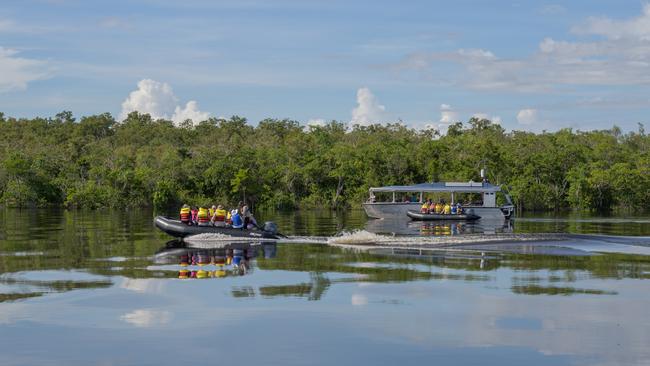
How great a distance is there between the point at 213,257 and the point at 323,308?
10.5m

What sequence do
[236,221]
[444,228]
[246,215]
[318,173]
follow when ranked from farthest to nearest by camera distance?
[318,173] < [444,228] < [246,215] < [236,221]

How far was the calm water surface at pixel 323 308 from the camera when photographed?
1441cm

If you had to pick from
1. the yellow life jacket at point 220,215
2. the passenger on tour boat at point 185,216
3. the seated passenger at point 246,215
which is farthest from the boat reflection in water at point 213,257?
the yellow life jacket at point 220,215

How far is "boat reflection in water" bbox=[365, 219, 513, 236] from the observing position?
136 ft

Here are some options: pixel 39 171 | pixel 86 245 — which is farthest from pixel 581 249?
pixel 39 171

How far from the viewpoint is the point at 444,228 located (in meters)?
45.1

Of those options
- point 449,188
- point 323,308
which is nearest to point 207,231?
A: point 323,308

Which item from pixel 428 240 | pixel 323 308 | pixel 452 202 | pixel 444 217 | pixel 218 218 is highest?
pixel 452 202

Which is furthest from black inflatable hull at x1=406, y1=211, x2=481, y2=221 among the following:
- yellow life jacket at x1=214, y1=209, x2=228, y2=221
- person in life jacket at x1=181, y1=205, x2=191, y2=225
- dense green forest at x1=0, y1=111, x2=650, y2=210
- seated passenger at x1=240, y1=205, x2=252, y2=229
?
dense green forest at x1=0, y1=111, x2=650, y2=210

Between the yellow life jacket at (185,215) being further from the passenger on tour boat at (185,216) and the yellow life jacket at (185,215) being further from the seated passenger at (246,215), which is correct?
the seated passenger at (246,215)

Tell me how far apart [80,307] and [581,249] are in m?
18.2

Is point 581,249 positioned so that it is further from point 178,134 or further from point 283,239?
point 178,134

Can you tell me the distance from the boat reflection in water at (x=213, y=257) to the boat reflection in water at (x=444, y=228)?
10751mm

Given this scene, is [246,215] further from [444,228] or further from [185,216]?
[444,228]
